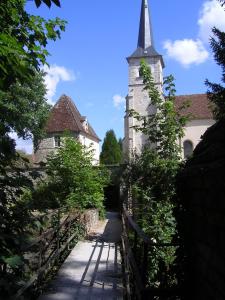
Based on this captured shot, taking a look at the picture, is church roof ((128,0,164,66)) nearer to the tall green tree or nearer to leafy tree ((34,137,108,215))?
leafy tree ((34,137,108,215))

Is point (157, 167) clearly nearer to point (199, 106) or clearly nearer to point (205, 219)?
point (205, 219)

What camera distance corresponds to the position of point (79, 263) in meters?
8.66

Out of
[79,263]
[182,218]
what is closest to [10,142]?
[182,218]

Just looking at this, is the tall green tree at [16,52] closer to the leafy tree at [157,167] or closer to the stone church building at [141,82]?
the leafy tree at [157,167]

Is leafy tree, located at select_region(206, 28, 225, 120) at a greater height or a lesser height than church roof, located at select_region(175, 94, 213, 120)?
lesser

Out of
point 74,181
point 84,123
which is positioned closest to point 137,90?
point 84,123

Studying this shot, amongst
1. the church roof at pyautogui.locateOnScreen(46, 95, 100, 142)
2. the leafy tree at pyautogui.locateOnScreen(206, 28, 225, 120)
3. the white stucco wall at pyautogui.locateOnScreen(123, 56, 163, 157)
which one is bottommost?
the leafy tree at pyautogui.locateOnScreen(206, 28, 225, 120)

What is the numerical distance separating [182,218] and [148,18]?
168ft

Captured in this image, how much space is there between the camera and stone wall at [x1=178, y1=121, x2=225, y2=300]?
2.57m

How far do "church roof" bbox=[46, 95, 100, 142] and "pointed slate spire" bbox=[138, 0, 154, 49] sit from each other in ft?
42.1

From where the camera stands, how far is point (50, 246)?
8891 millimetres

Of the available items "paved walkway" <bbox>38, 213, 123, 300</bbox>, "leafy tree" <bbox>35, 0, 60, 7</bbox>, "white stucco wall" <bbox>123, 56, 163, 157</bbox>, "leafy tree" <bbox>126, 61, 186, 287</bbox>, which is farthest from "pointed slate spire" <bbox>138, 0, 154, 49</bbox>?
"leafy tree" <bbox>35, 0, 60, 7</bbox>

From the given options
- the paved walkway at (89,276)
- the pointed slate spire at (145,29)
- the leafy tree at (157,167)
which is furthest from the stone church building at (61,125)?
the paved walkway at (89,276)

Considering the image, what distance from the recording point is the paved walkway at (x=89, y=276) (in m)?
6.24
